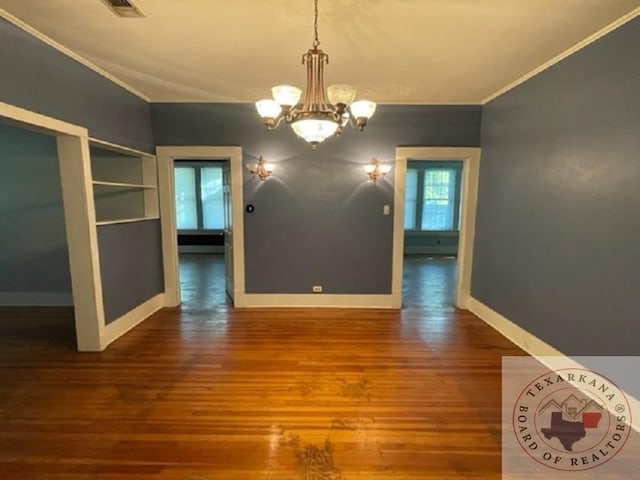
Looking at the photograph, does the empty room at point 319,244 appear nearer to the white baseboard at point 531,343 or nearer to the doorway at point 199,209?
the white baseboard at point 531,343

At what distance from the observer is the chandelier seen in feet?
5.93

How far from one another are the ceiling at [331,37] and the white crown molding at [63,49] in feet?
0.16

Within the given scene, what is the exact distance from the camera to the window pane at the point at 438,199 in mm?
9008

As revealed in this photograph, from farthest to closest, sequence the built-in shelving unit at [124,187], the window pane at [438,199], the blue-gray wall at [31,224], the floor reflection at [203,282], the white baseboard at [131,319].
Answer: the window pane at [438,199]
the floor reflection at [203,282]
the blue-gray wall at [31,224]
the built-in shelving unit at [124,187]
the white baseboard at [131,319]

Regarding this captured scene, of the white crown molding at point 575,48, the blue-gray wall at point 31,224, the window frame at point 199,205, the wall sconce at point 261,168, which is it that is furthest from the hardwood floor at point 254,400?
the window frame at point 199,205

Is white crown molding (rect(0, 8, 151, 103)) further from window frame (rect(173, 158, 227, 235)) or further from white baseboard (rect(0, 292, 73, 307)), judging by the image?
window frame (rect(173, 158, 227, 235))

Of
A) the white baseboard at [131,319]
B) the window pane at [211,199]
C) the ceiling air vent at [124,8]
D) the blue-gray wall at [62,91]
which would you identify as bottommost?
the white baseboard at [131,319]

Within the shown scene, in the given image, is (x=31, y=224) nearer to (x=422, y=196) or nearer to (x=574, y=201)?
(x=574, y=201)

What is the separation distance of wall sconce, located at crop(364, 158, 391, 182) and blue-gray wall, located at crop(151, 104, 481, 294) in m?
0.08

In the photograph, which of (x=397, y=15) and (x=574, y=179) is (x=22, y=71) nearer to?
(x=397, y=15)

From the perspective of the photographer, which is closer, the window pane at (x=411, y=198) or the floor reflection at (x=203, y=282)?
the floor reflection at (x=203, y=282)

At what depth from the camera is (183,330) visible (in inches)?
141

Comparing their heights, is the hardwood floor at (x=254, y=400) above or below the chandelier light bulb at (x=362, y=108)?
below

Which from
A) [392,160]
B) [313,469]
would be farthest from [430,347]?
[392,160]
